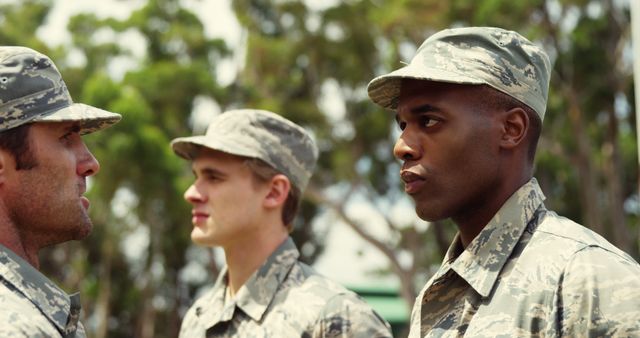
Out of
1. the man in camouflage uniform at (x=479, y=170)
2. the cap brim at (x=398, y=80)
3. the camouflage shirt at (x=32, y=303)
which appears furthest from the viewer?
the cap brim at (x=398, y=80)

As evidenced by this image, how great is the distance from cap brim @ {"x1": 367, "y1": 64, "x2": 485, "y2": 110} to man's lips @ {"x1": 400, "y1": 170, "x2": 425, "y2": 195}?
0.29 metres

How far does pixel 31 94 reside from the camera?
127 inches

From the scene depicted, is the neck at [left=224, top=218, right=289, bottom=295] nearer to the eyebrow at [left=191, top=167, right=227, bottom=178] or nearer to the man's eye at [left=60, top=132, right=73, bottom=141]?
the eyebrow at [left=191, top=167, right=227, bottom=178]

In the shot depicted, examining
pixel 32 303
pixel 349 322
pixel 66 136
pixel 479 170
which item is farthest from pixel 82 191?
pixel 349 322

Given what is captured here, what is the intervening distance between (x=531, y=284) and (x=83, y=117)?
147 centimetres

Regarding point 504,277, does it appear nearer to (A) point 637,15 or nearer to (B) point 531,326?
(B) point 531,326

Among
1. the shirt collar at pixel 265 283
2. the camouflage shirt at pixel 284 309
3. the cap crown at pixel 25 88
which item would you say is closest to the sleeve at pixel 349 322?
the camouflage shirt at pixel 284 309

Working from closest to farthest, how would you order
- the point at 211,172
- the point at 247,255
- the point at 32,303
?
the point at 32,303 → the point at 247,255 → the point at 211,172

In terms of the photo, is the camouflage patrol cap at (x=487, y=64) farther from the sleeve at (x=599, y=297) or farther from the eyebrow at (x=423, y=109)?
the sleeve at (x=599, y=297)

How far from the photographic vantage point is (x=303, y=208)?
1192 inches

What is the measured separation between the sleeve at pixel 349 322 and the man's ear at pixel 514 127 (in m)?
1.62

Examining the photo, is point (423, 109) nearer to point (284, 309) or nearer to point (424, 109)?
point (424, 109)

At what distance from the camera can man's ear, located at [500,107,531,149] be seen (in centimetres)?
312

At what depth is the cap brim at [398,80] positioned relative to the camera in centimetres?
310
